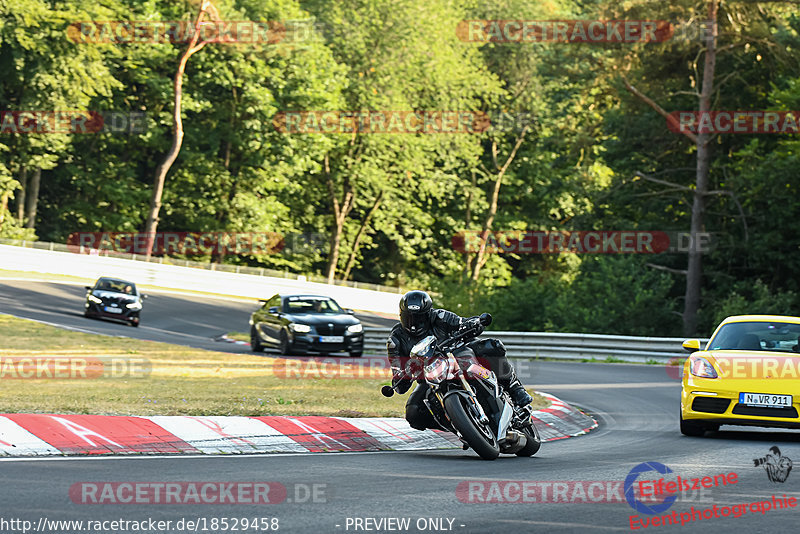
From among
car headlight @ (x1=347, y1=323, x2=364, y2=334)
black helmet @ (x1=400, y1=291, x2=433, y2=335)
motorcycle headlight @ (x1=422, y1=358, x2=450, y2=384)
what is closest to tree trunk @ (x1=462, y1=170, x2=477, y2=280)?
car headlight @ (x1=347, y1=323, x2=364, y2=334)

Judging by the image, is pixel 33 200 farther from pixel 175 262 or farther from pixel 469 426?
pixel 469 426

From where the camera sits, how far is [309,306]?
28.2 m

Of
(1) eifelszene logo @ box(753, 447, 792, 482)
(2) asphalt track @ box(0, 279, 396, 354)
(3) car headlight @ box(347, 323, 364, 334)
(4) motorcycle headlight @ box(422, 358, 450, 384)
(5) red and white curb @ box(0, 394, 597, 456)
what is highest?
(4) motorcycle headlight @ box(422, 358, 450, 384)

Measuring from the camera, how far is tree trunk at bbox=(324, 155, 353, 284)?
223 feet

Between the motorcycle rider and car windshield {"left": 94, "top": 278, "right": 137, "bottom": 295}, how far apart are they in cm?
2827

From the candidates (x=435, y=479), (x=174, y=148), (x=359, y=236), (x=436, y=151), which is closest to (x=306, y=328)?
(x=435, y=479)

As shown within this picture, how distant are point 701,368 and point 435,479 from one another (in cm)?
577

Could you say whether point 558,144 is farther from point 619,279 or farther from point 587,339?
point 587,339

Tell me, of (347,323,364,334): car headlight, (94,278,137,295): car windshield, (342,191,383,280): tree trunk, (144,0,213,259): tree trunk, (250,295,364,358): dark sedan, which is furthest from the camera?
(342,191,383,280): tree trunk

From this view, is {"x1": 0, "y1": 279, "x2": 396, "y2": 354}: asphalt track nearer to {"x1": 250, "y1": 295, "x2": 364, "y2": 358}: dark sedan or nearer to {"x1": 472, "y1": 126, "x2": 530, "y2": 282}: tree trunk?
{"x1": 250, "y1": 295, "x2": 364, "y2": 358}: dark sedan

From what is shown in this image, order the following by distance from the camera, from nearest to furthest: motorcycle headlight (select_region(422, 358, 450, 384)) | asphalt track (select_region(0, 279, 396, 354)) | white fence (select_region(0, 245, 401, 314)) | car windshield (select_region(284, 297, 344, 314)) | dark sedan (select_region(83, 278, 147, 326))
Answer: motorcycle headlight (select_region(422, 358, 450, 384))
car windshield (select_region(284, 297, 344, 314))
asphalt track (select_region(0, 279, 396, 354))
dark sedan (select_region(83, 278, 147, 326))
white fence (select_region(0, 245, 401, 314))

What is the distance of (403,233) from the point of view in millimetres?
72812

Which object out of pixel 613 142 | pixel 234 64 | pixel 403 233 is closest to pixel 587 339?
pixel 613 142

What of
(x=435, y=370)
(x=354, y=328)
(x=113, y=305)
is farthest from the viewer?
(x=113, y=305)
